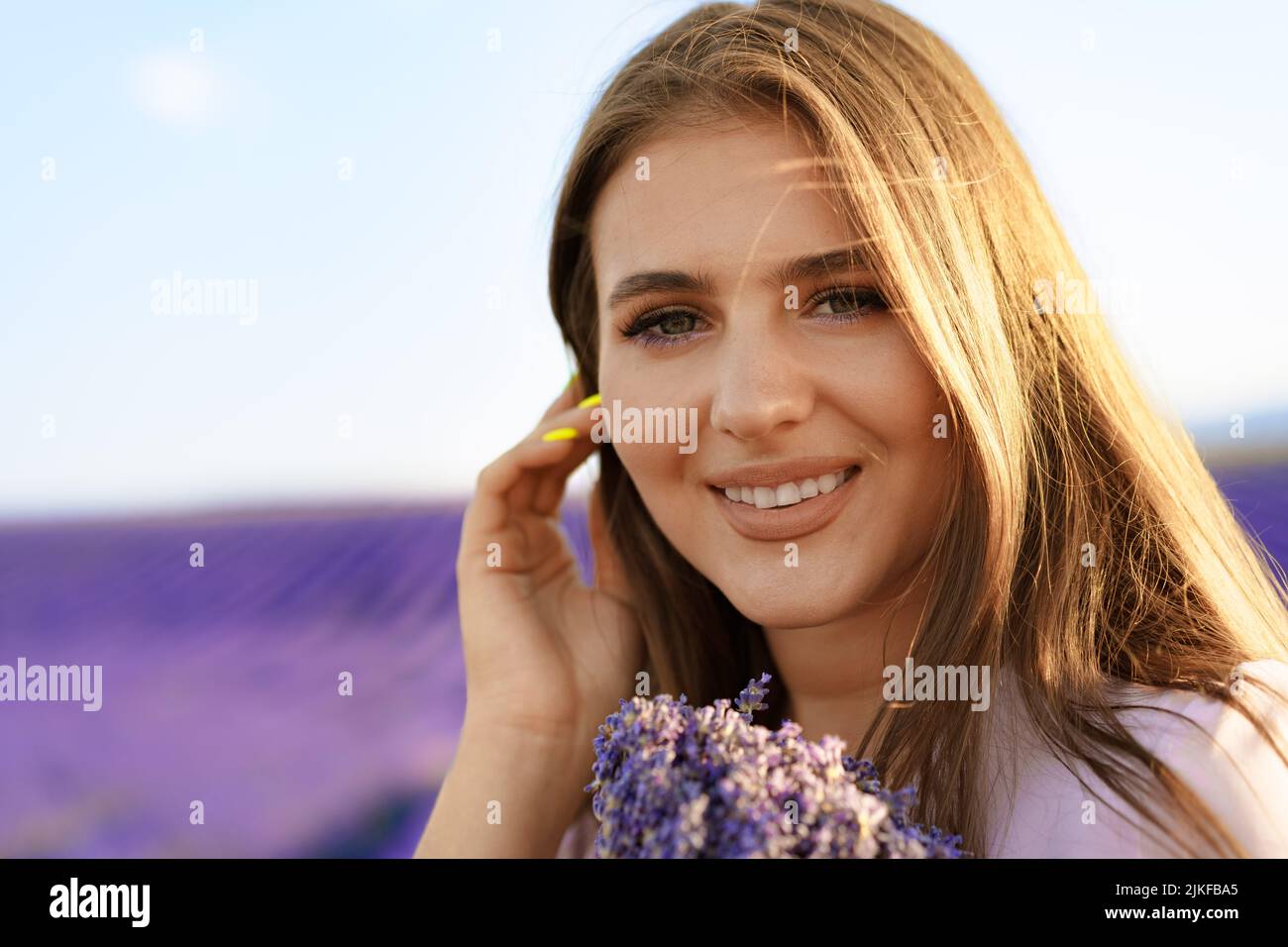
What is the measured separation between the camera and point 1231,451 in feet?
8.96

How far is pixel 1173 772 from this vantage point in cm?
147

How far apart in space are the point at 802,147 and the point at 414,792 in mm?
3128

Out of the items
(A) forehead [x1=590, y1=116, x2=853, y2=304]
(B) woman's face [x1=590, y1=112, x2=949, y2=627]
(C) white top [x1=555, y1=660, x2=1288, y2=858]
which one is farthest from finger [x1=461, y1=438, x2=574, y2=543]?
(C) white top [x1=555, y1=660, x2=1288, y2=858]

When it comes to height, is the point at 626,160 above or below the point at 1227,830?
above

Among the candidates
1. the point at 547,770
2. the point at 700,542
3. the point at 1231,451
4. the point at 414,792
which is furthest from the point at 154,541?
the point at 1231,451

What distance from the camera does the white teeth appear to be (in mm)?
1915

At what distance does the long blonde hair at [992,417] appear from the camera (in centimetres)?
176

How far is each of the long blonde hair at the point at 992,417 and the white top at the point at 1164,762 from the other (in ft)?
0.13

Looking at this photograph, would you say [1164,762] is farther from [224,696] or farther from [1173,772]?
[224,696]

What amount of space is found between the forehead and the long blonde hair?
0.05 metres

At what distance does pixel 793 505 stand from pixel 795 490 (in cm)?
3

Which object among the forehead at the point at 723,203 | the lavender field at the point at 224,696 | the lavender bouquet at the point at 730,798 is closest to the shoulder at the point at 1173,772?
the lavender bouquet at the point at 730,798
